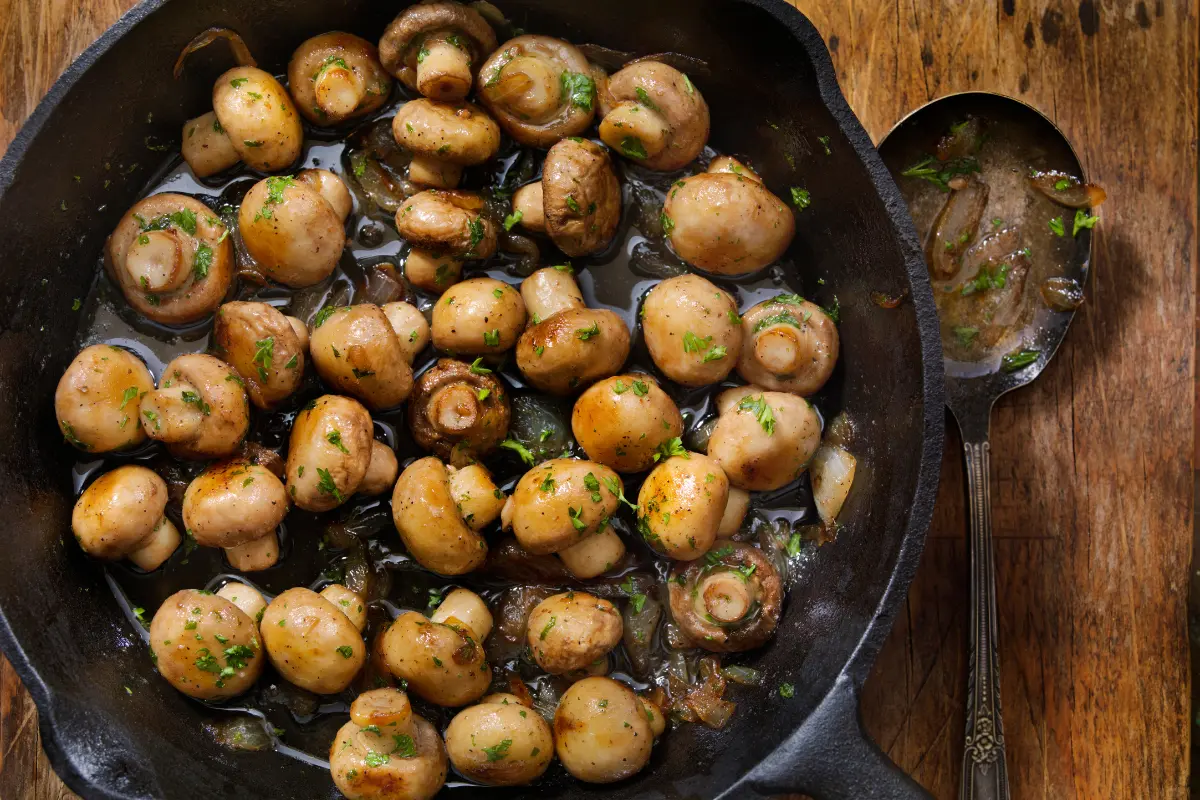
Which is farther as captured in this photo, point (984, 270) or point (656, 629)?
point (984, 270)

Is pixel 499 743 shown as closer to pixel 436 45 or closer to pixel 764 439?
pixel 764 439

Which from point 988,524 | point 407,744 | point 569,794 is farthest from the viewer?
point 988,524

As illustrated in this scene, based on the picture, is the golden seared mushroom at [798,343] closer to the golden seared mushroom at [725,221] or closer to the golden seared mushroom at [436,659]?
the golden seared mushroom at [725,221]

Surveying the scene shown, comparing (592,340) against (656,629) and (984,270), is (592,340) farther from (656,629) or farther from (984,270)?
(984,270)

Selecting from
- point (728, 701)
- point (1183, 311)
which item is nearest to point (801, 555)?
point (728, 701)

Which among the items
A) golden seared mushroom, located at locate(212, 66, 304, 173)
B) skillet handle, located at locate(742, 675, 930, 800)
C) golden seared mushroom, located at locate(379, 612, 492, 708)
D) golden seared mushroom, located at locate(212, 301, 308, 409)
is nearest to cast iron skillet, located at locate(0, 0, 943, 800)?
skillet handle, located at locate(742, 675, 930, 800)

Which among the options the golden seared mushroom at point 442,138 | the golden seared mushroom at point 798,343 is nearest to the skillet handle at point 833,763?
the golden seared mushroom at point 798,343

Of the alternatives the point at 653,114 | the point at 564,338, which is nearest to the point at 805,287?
the point at 653,114
